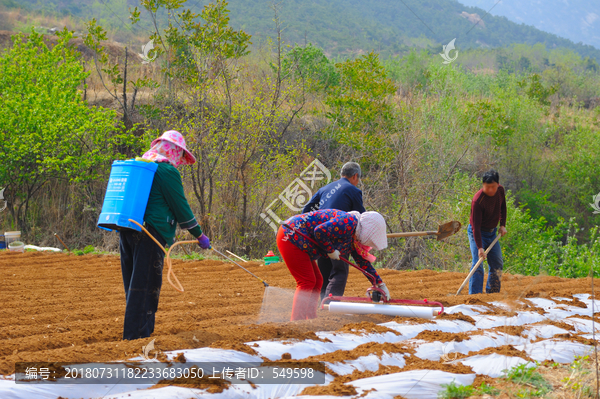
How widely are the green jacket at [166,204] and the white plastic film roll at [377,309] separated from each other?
1.50 metres

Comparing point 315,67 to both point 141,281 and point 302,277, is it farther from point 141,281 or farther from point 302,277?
point 141,281

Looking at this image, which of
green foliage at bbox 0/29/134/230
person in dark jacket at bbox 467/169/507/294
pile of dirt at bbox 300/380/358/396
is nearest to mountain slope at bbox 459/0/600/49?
green foliage at bbox 0/29/134/230

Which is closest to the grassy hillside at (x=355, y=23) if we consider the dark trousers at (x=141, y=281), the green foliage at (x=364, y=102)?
the green foliage at (x=364, y=102)

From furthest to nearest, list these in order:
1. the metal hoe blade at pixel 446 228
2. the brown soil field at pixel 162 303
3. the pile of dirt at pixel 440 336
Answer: the metal hoe blade at pixel 446 228, the pile of dirt at pixel 440 336, the brown soil field at pixel 162 303

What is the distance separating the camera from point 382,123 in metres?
15.9

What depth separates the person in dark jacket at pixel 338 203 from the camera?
15.3 feet

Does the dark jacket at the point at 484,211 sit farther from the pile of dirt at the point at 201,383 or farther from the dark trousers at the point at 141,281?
the pile of dirt at the point at 201,383

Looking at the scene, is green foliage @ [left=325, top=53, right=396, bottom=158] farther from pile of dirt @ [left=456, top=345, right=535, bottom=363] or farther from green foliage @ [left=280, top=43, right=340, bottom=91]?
pile of dirt @ [left=456, top=345, right=535, bottom=363]

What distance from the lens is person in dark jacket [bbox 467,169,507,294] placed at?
549 cm

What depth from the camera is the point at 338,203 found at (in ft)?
15.5

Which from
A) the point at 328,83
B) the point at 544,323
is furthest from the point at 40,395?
the point at 328,83

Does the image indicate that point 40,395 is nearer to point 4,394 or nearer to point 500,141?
point 4,394

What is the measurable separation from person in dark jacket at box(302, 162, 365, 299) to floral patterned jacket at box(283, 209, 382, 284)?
0.62 meters

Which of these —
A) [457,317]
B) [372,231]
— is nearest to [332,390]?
[372,231]
